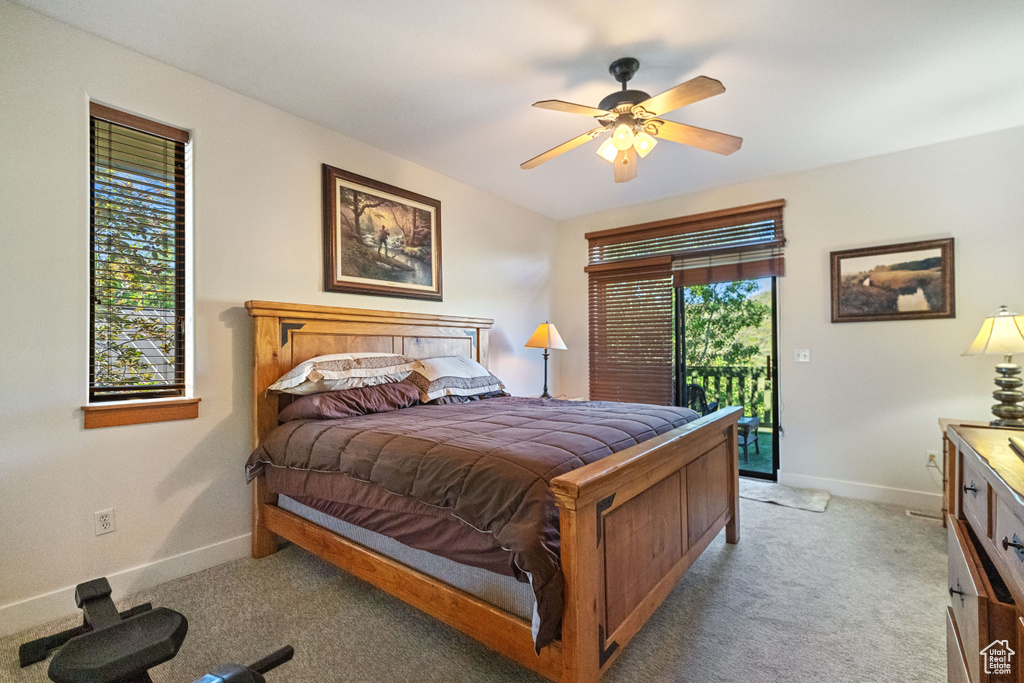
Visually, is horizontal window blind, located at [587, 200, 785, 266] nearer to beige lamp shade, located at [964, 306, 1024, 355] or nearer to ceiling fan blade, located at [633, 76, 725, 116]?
beige lamp shade, located at [964, 306, 1024, 355]

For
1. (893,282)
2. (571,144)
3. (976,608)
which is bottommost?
(976,608)

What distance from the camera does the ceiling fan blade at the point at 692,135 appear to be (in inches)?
86.6

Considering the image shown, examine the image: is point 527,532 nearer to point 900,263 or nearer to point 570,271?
point 900,263

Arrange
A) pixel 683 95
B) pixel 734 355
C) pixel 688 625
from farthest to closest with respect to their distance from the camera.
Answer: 1. pixel 734 355
2. pixel 683 95
3. pixel 688 625

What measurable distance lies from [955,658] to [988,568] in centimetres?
27

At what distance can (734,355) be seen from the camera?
4172mm

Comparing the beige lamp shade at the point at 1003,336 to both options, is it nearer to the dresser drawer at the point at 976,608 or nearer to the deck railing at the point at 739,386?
the deck railing at the point at 739,386

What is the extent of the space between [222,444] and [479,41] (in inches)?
95.1

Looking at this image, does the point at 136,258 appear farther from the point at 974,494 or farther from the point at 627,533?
the point at 974,494

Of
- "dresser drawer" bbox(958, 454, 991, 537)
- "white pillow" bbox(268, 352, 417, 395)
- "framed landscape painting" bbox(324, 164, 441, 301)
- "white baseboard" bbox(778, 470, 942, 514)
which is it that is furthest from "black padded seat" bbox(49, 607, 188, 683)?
"white baseboard" bbox(778, 470, 942, 514)

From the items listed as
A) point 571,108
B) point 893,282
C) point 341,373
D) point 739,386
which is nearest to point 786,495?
point 739,386

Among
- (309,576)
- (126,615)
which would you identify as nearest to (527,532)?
(126,615)

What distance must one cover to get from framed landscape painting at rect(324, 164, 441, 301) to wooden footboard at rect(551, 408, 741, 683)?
221 cm

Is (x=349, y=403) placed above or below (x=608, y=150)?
below
